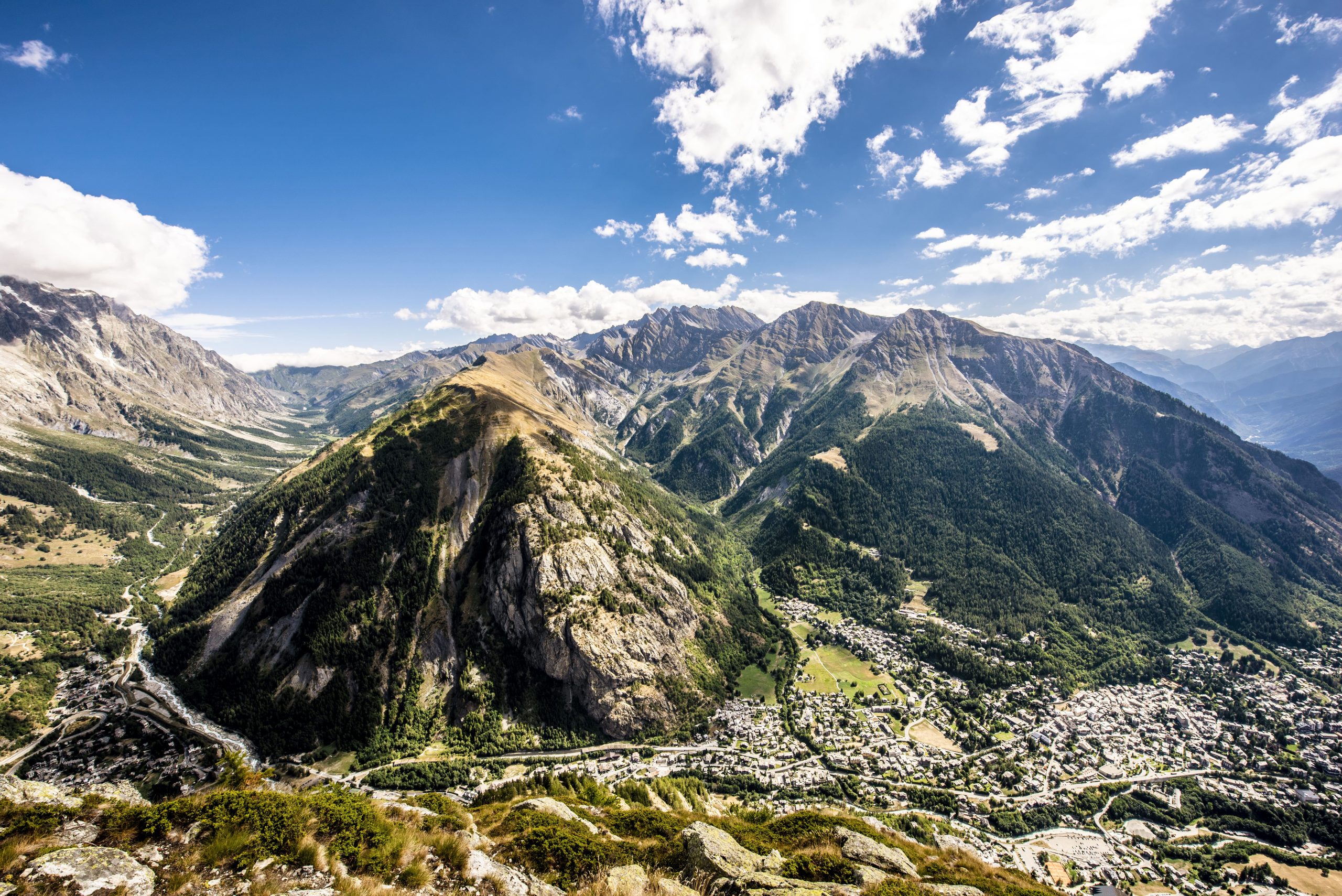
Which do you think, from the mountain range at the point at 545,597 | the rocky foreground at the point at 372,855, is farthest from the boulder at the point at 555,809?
the mountain range at the point at 545,597

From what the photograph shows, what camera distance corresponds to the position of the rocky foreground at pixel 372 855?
17.3 m

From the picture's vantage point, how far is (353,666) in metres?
100

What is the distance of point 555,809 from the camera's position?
149ft

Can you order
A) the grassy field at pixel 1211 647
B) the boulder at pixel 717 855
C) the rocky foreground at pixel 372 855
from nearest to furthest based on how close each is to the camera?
the rocky foreground at pixel 372 855
the boulder at pixel 717 855
the grassy field at pixel 1211 647

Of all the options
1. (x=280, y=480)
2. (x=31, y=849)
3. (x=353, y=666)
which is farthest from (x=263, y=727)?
(x=280, y=480)

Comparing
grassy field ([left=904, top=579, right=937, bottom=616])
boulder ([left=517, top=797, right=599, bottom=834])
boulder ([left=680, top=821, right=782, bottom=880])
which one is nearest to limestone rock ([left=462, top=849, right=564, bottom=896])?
boulder ([left=680, top=821, right=782, bottom=880])

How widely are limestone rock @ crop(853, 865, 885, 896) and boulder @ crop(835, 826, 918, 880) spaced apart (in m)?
1.89

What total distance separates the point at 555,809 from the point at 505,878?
86.9 feet

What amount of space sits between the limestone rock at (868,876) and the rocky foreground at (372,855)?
0.12 metres

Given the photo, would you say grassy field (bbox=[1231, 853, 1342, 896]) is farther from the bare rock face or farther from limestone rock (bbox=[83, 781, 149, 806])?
limestone rock (bbox=[83, 781, 149, 806])

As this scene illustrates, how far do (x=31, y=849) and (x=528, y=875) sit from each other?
18984 mm

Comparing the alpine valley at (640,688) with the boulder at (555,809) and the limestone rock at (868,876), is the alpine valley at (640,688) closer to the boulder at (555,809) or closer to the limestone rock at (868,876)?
the limestone rock at (868,876)

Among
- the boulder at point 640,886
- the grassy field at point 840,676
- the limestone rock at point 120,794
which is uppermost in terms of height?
the limestone rock at point 120,794

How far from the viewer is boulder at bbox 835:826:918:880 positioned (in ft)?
109
